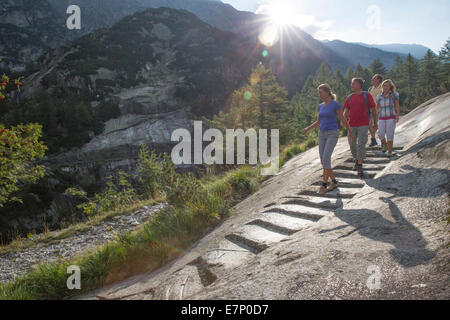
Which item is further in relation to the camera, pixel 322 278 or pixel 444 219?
pixel 444 219

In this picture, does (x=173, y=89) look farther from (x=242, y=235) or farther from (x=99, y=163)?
(x=242, y=235)

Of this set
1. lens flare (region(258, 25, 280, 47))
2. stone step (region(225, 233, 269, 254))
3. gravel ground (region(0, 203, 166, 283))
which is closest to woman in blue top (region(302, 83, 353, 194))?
stone step (region(225, 233, 269, 254))

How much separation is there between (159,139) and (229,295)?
40784mm

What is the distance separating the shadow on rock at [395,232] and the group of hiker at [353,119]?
1.36m

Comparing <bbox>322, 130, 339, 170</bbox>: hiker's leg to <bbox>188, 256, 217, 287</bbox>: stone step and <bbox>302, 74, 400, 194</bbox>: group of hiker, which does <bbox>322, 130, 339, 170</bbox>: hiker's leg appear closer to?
<bbox>302, 74, 400, 194</bbox>: group of hiker

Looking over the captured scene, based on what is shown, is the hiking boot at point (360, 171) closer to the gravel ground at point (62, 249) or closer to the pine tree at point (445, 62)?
the gravel ground at point (62, 249)

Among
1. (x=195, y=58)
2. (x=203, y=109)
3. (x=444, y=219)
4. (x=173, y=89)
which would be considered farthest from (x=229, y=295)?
(x=195, y=58)

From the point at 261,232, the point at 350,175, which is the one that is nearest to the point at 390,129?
the point at 350,175

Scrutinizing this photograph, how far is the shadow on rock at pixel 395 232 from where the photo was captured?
213 centimetres

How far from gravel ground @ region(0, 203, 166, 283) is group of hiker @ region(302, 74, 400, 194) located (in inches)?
172

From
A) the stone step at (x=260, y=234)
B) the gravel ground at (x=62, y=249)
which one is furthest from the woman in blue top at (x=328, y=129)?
the gravel ground at (x=62, y=249)

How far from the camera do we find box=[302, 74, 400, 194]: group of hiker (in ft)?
15.7

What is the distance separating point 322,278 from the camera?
7.05 ft
